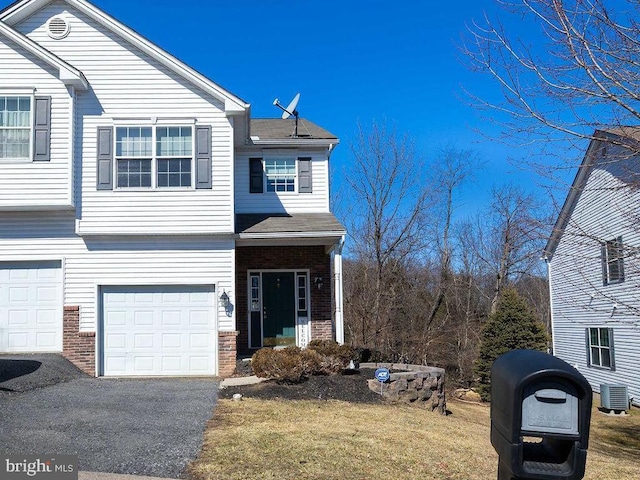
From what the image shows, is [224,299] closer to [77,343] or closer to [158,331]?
[158,331]

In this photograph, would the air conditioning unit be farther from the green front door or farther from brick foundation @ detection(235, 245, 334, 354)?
the green front door

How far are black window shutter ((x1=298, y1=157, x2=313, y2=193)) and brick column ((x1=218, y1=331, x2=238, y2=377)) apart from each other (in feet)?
14.7

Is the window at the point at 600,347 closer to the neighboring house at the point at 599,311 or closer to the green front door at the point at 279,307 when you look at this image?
the neighboring house at the point at 599,311

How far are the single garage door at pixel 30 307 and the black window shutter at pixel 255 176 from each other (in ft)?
16.7

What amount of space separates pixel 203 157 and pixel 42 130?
3301mm

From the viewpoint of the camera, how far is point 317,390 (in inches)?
450

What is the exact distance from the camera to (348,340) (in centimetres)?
2520

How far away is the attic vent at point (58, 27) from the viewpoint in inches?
548

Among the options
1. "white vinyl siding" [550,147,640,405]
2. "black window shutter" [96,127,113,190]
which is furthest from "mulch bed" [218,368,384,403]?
"white vinyl siding" [550,147,640,405]

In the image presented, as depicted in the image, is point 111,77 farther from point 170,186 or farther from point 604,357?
point 604,357

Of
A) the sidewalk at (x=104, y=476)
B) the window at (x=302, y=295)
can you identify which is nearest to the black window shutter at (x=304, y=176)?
the window at (x=302, y=295)

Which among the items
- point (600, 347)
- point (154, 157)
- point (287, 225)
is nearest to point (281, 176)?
point (287, 225)

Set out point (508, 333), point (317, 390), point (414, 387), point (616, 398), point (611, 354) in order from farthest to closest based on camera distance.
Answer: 1. point (508, 333)
2. point (611, 354)
3. point (616, 398)
4. point (414, 387)
5. point (317, 390)

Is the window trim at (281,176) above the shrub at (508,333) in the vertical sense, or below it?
above
